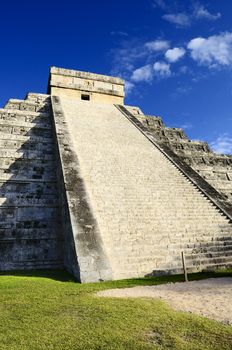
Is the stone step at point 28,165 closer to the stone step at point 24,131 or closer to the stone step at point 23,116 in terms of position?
the stone step at point 24,131

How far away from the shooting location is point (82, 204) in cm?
969

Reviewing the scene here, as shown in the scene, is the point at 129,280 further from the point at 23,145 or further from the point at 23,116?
the point at 23,116

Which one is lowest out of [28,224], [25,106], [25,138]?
[28,224]

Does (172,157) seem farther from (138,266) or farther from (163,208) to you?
(138,266)

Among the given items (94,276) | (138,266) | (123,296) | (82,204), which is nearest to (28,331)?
(123,296)

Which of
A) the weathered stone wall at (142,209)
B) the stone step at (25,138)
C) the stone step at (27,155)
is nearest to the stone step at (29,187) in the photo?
the weathered stone wall at (142,209)

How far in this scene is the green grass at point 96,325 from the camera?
12.5 feet

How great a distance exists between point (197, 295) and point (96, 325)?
2637mm

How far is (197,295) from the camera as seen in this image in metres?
6.18

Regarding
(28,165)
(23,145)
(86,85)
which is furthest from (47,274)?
(86,85)

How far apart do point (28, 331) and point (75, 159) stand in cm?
843

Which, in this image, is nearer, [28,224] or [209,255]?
[209,255]

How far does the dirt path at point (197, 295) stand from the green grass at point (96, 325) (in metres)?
0.34

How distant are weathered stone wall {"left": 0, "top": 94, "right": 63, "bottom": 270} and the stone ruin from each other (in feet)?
0.10
